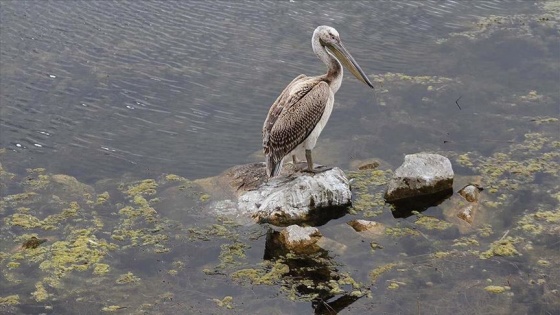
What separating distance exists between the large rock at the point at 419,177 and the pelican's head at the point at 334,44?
3.38 feet

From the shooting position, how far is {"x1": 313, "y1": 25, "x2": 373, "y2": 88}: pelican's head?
800cm

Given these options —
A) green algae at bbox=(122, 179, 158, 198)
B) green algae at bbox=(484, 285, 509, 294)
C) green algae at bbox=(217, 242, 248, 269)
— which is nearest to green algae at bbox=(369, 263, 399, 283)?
green algae at bbox=(484, 285, 509, 294)

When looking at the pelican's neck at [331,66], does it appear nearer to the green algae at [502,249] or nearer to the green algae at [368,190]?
the green algae at [368,190]

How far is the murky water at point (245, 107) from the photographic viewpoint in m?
6.90

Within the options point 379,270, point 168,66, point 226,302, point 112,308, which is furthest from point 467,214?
point 168,66

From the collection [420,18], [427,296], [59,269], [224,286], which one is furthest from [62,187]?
[420,18]

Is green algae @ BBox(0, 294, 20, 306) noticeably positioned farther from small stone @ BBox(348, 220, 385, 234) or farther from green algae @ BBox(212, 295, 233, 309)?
small stone @ BBox(348, 220, 385, 234)

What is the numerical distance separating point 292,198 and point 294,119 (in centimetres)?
73

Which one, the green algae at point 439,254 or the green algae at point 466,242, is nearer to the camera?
the green algae at point 439,254

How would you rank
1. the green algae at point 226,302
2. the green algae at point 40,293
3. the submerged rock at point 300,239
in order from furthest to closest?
the submerged rock at point 300,239 < the green algae at point 40,293 < the green algae at point 226,302

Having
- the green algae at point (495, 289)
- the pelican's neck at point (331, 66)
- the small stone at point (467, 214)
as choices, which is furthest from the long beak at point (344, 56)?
the green algae at point (495, 289)

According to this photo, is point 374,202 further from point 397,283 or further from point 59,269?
point 59,269

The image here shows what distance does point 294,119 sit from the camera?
7.62m

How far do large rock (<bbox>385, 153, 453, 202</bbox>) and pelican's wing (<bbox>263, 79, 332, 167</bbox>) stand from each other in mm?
968
